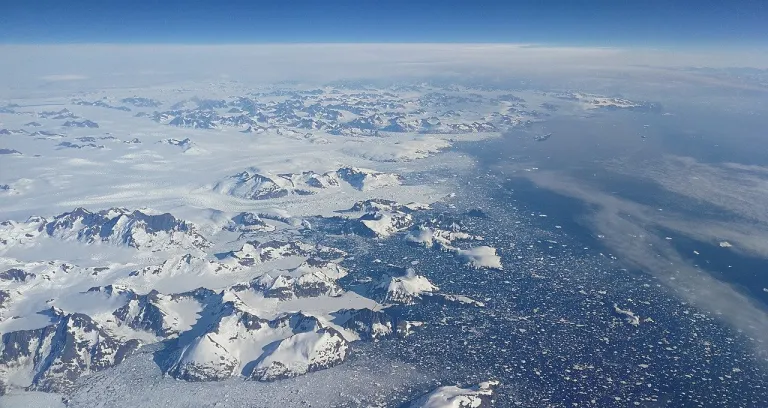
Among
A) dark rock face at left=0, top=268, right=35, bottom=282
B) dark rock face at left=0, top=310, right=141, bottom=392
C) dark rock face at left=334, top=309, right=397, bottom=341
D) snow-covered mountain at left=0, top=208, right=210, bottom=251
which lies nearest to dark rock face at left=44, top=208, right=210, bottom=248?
snow-covered mountain at left=0, top=208, right=210, bottom=251

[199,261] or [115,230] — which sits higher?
[115,230]

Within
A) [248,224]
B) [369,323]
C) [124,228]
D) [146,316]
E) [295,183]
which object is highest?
[124,228]

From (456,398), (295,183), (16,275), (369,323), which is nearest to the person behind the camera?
(456,398)

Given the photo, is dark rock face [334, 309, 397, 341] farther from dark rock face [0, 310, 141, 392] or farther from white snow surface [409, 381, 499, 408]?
dark rock face [0, 310, 141, 392]

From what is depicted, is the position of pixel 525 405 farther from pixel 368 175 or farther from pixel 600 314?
pixel 368 175

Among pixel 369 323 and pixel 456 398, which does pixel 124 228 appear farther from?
pixel 456 398

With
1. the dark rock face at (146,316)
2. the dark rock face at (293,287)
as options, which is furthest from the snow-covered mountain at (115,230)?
the dark rock face at (146,316)

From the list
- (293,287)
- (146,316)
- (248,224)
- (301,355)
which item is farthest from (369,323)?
(248,224)

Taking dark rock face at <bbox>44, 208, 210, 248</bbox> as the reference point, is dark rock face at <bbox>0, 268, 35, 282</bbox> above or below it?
below

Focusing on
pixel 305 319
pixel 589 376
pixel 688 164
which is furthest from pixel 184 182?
pixel 688 164
